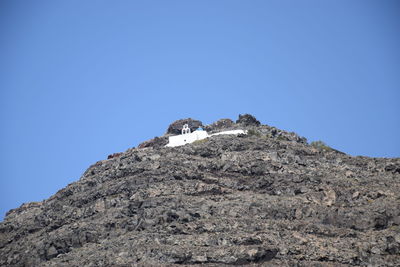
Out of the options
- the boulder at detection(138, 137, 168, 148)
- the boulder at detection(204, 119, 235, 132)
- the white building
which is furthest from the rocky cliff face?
the boulder at detection(204, 119, 235, 132)

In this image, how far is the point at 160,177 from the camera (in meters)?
75.4

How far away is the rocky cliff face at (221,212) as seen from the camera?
60.6m

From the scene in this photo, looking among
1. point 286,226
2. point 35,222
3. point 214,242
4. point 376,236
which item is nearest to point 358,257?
point 376,236

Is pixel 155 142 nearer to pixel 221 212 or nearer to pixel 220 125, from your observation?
pixel 220 125

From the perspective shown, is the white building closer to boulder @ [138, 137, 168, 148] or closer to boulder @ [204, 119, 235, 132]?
boulder @ [138, 137, 168, 148]

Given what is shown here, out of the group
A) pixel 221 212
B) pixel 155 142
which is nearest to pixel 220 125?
pixel 155 142

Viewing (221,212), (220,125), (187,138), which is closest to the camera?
(221,212)

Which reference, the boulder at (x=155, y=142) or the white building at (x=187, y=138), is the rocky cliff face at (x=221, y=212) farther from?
the boulder at (x=155, y=142)

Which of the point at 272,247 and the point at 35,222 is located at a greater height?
the point at 35,222

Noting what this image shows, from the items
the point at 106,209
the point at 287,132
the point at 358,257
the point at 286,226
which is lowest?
the point at 358,257

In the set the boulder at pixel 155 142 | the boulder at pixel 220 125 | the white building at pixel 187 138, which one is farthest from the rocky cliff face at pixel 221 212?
the boulder at pixel 220 125

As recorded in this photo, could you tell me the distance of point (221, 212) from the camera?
6762cm

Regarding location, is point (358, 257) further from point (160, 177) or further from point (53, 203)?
point (53, 203)

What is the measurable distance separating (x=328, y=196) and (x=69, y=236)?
24.8 metres
